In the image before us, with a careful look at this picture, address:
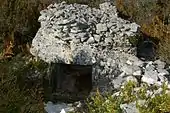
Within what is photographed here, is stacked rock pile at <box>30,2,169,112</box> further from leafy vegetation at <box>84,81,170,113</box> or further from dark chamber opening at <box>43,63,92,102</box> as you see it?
leafy vegetation at <box>84,81,170,113</box>

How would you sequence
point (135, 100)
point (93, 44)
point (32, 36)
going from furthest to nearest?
point (32, 36) < point (93, 44) < point (135, 100)

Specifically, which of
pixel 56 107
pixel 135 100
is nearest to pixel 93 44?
pixel 56 107

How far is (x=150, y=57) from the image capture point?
577 cm

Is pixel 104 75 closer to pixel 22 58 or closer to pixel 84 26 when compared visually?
pixel 84 26

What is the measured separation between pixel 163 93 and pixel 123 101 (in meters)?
0.41

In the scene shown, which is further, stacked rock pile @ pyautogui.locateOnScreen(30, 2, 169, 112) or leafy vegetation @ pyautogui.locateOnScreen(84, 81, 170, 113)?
stacked rock pile @ pyautogui.locateOnScreen(30, 2, 169, 112)

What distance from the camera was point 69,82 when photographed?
5.70 meters

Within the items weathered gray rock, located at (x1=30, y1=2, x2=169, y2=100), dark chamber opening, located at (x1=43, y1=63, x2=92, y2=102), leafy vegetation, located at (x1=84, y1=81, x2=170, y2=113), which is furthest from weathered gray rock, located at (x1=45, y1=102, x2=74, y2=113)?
weathered gray rock, located at (x1=30, y1=2, x2=169, y2=100)

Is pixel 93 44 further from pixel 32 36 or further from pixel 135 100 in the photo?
pixel 135 100

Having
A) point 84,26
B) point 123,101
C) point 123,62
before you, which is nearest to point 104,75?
point 123,62

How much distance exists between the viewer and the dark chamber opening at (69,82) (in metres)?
5.36

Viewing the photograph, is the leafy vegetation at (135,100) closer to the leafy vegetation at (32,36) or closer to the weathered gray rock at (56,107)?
the leafy vegetation at (32,36)

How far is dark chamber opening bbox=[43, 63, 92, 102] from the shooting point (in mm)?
5359

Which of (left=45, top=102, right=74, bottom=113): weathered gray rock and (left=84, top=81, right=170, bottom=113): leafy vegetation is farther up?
(left=84, top=81, right=170, bottom=113): leafy vegetation
